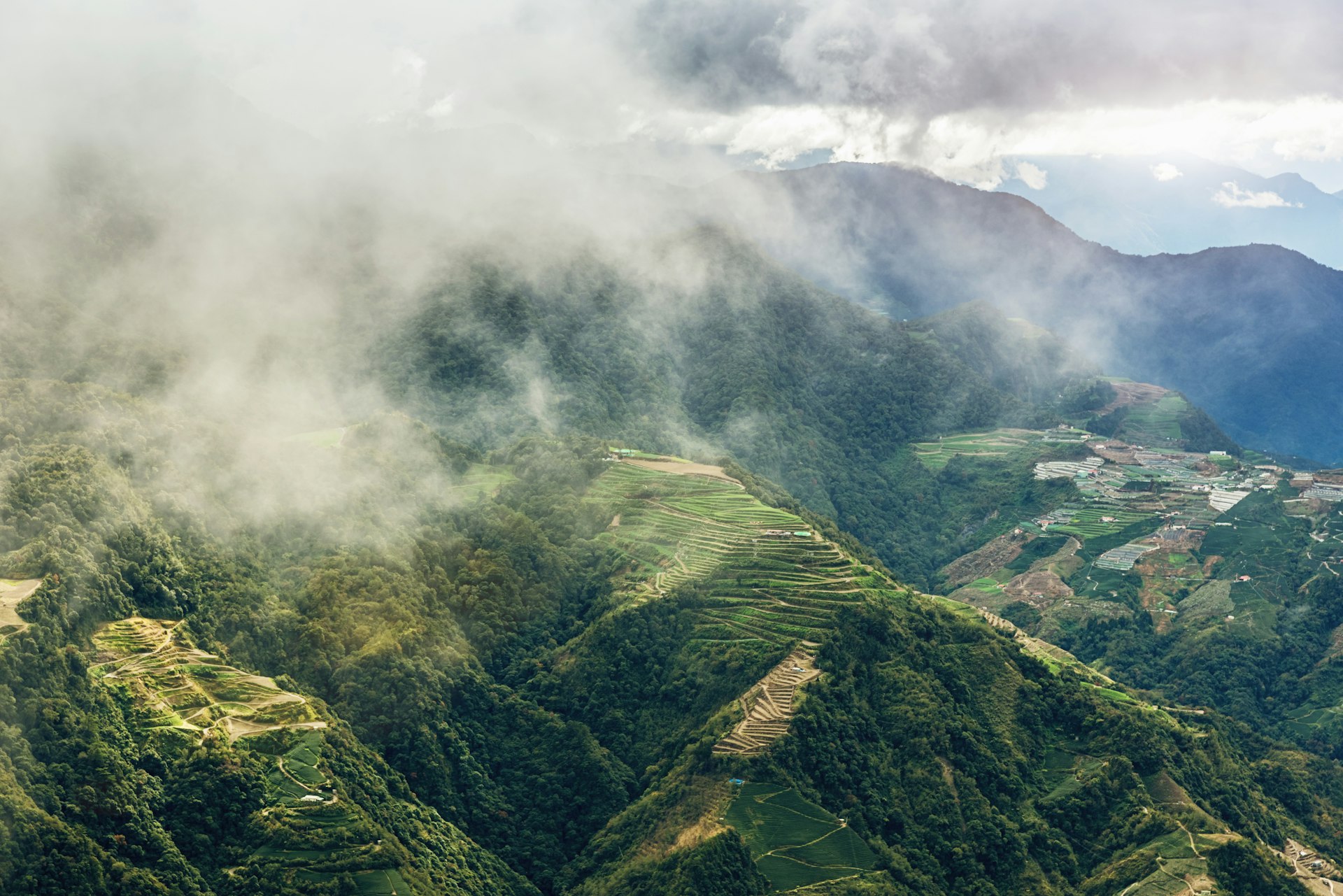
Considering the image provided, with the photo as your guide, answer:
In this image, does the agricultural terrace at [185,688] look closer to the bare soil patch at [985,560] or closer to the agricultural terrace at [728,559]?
the agricultural terrace at [728,559]

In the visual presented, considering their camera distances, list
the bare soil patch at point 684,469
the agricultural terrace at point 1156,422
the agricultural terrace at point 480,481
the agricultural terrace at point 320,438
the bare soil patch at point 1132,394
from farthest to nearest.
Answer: the bare soil patch at point 1132,394
the agricultural terrace at point 1156,422
the bare soil patch at point 684,469
the agricultural terrace at point 480,481
the agricultural terrace at point 320,438

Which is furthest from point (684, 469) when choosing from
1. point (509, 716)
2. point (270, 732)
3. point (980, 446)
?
point (980, 446)

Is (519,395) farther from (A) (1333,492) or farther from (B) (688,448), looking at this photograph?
(A) (1333,492)

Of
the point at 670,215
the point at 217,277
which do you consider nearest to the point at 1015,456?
the point at 670,215

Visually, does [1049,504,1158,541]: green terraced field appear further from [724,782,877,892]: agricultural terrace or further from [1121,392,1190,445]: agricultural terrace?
[724,782,877,892]: agricultural terrace

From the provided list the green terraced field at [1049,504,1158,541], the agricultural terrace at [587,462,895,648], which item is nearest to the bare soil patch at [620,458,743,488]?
the agricultural terrace at [587,462,895,648]

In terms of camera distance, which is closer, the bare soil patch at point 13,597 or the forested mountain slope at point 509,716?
the bare soil patch at point 13,597

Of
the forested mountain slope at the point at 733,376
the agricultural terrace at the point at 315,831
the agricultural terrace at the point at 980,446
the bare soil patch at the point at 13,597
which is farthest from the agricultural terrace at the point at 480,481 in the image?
the agricultural terrace at the point at 980,446

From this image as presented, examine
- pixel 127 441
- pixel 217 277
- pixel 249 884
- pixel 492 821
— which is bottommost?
pixel 492 821
